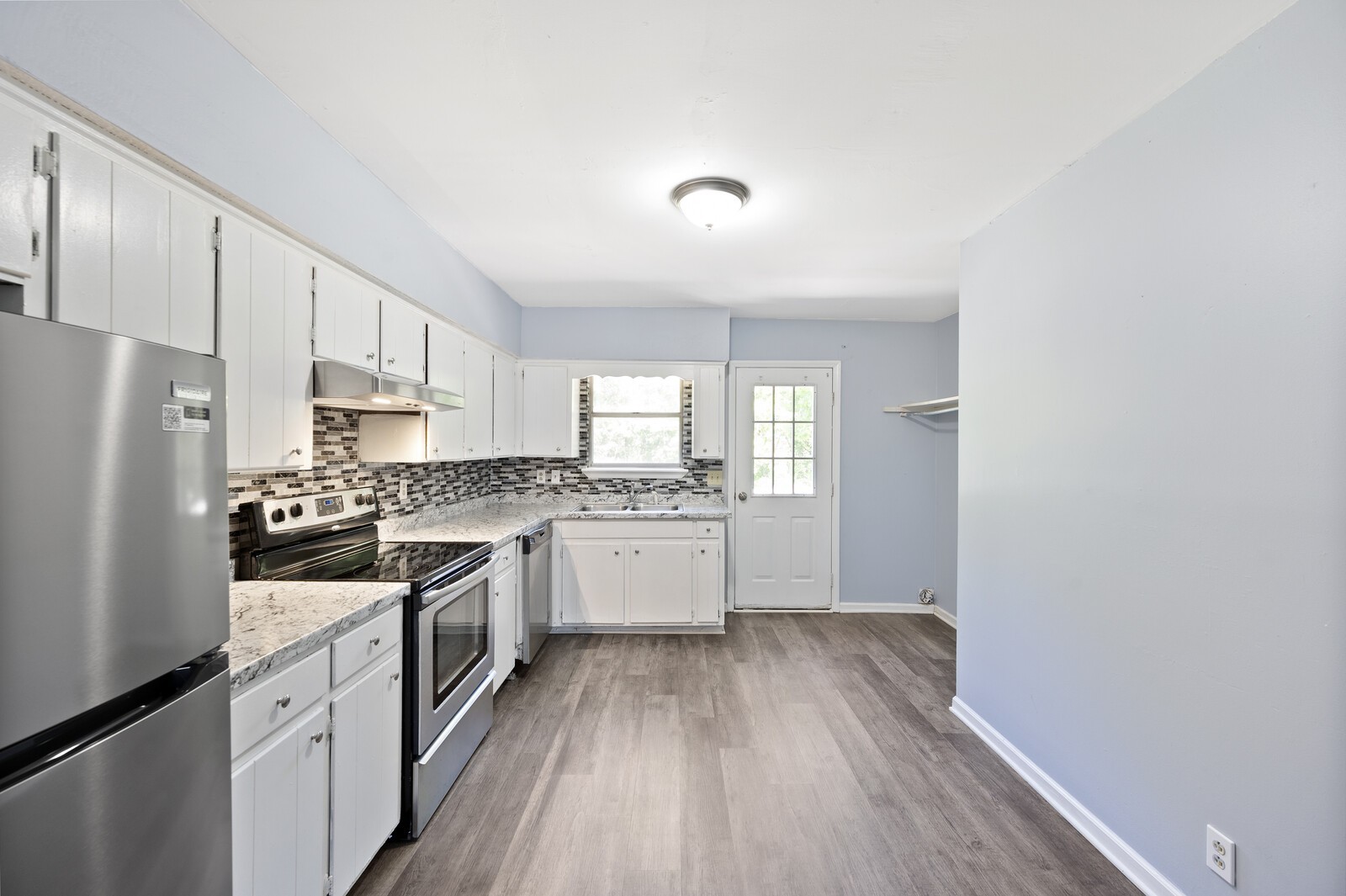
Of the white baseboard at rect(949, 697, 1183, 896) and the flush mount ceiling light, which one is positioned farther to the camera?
the flush mount ceiling light

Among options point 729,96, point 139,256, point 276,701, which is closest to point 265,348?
point 139,256

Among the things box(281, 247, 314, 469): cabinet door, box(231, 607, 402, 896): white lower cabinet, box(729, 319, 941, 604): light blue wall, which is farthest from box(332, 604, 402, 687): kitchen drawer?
box(729, 319, 941, 604): light blue wall

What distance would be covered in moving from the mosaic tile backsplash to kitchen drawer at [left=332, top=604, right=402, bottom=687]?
65 cm

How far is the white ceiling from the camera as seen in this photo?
146 centimetres

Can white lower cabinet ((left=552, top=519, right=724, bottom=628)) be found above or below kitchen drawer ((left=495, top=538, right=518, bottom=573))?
below

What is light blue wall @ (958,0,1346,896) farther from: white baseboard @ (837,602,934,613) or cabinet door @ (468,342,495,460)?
cabinet door @ (468,342,495,460)

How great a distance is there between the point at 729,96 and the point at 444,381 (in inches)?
83.5

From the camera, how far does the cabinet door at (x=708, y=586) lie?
409cm

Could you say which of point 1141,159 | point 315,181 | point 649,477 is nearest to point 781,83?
point 1141,159

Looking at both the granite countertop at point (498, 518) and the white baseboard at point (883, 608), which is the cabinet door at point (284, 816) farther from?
the white baseboard at point (883, 608)

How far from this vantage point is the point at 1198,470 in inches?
63.7

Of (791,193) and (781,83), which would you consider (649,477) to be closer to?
(791,193)

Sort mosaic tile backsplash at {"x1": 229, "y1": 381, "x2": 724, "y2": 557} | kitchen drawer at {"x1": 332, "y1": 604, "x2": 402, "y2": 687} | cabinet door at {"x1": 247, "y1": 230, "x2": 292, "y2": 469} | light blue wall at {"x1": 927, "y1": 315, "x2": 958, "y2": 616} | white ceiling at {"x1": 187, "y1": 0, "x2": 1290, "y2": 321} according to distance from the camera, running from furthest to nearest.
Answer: light blue wall at {"x1": 927, "y1": 315, "x2": 958, "y2": 616}, mosaic tile backsplash at {"x1": 229, "y1": 381, "x2": 724, "y2": 557}, cabinet door at {"x1": 247, "y1": 230, "x2": 292, "y2": 469}, kitchen drawer at {"x1": 332, "y1": 604, "x2": 402, "y2": 687}, white ceiling at {"x1": 187, "y1": 0, "x2": 1290, "y2": 321}

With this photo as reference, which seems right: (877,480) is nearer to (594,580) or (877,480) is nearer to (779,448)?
(779,448)
